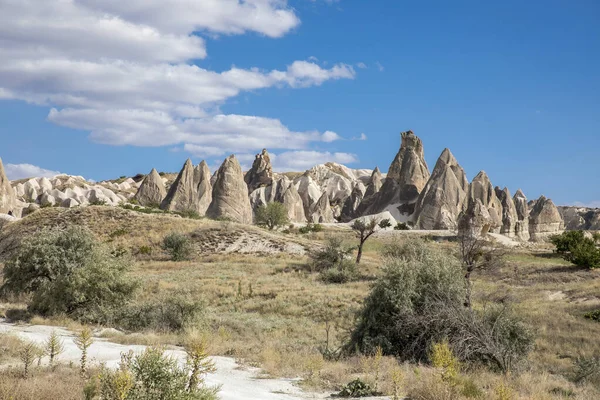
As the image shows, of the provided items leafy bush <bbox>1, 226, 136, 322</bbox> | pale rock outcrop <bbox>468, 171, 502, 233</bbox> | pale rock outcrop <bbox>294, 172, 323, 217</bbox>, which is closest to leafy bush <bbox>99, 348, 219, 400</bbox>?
leafy bush <bbox>1, 226, 136, 322</bbox>

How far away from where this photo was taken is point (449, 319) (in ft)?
35.9

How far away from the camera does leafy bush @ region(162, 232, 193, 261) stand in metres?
36.1

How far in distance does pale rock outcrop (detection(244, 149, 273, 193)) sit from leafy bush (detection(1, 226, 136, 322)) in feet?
289

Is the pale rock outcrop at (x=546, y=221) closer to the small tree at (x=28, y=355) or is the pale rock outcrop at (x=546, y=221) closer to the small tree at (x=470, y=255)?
the small tree at (x=470, y=255)

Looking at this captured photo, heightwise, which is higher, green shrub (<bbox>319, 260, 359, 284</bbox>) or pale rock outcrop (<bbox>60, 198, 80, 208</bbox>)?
pale rock outcrop (<bbox>60, 198, 80, 208</bbox>)

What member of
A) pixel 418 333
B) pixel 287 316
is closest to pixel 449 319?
pixel 418 333

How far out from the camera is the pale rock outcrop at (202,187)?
70.8 meters

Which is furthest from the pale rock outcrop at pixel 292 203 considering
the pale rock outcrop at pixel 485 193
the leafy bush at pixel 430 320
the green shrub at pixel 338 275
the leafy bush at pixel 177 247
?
the leafy bush at pixel 430 320

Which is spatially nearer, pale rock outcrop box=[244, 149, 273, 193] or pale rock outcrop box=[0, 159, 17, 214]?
pale rock outcrop box=[0, 159, 17, 214]

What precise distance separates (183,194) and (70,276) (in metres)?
53.0

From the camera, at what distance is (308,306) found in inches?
852

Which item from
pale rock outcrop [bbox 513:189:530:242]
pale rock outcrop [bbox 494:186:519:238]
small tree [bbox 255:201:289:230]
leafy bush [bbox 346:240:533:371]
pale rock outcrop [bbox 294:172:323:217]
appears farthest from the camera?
pale rock outcrop [bbox 294:172:323:217]

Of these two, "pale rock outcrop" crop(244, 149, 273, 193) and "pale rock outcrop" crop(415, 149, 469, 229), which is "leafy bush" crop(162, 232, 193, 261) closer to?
"pale rock outcrop" crop(415, 149, 469, 229)

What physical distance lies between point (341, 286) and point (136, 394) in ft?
72.2
